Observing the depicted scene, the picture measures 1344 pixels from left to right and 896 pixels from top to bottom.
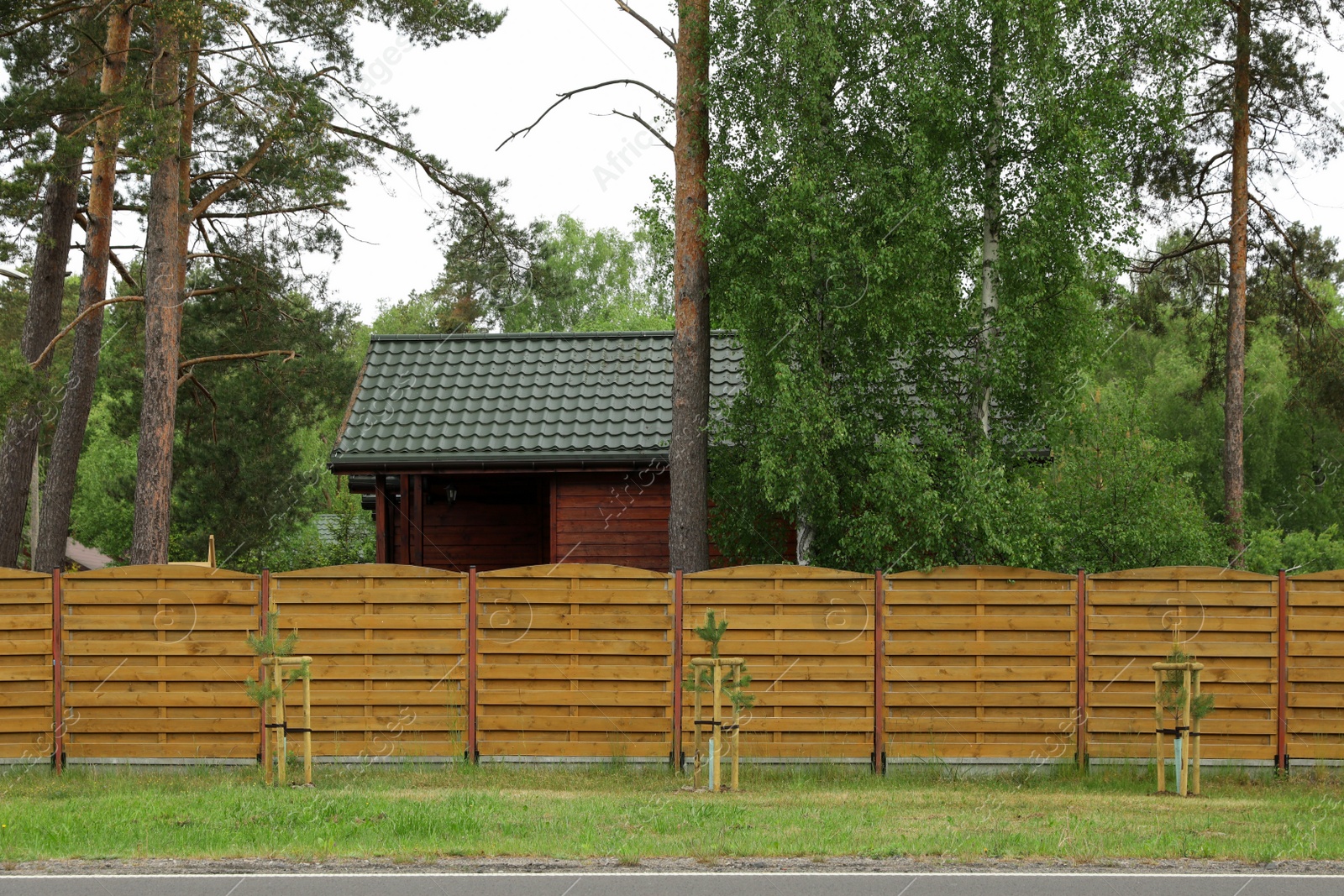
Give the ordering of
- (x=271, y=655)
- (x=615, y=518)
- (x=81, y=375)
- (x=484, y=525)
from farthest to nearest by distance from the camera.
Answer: (x=81, y=375), (x=484, y=525), (x=615, y=518), (x=271, y=655)

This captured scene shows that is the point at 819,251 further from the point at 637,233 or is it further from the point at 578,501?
the point at 637,233

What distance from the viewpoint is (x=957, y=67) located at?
1438 centimetres

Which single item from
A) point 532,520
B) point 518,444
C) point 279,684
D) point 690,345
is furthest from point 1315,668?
point 532,520

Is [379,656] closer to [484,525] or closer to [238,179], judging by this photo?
[484,525]

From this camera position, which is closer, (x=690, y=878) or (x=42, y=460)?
(x=690, y=878)

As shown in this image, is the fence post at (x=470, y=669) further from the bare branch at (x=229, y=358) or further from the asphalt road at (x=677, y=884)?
the bare branch at (x=229, y=358)

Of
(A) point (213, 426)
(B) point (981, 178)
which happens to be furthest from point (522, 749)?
(A) point (213, 426)

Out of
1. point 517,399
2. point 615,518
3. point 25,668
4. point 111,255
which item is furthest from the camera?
point 111,255

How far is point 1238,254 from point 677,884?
20041 millimetres

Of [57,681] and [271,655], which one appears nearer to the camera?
[271,655]

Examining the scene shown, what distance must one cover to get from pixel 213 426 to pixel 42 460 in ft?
83.3

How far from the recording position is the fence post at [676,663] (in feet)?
40.6

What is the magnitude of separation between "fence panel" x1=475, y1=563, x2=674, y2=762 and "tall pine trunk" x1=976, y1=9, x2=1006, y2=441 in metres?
4.55

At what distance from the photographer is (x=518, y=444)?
1811 cm
